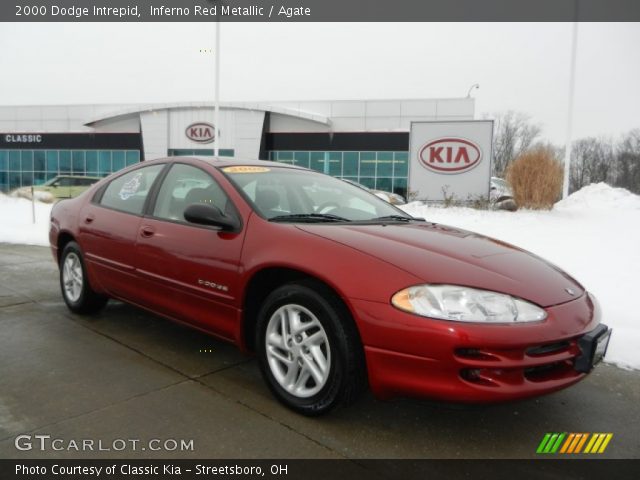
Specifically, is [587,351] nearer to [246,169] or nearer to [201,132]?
[246,169]

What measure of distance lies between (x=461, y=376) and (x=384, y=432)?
590 millimetres

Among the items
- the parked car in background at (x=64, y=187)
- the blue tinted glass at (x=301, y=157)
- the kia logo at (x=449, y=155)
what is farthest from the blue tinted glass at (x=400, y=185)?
the parked car in background at (x=64, y=187)

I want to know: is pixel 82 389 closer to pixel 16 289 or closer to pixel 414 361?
pixel 414 361

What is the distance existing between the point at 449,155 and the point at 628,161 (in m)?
39.3

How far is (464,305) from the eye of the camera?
2.21 meters

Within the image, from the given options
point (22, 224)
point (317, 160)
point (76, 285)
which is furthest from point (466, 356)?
point (317, 160)

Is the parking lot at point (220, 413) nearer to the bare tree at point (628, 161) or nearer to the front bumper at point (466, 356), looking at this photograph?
the front bumper at point (466, 356)

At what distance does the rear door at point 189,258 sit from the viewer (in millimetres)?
2934

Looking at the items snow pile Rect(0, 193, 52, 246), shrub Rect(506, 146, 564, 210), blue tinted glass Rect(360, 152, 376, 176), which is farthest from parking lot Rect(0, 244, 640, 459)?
blue tinted glass Rect(360, 152, 376, 176)

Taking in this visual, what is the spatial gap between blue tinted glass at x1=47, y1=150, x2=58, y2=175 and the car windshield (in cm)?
3411

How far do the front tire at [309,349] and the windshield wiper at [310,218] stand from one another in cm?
48

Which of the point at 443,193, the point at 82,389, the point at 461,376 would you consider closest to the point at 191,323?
the point at 82,389

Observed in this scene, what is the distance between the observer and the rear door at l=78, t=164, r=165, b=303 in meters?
3.65
